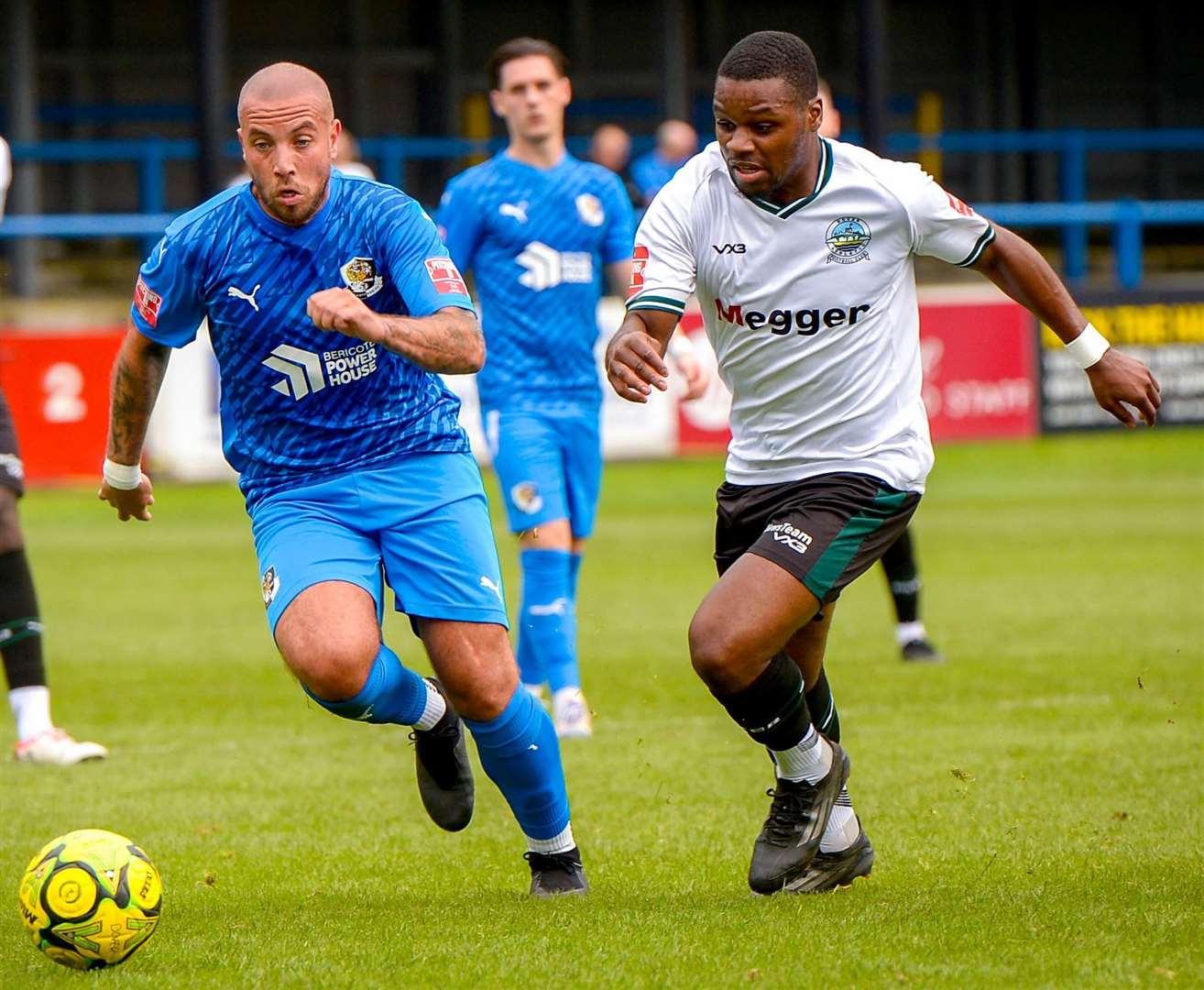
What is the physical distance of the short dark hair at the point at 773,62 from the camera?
505 centimetres

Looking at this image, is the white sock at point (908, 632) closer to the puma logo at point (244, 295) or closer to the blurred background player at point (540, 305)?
the blurred background player at point (540, 305)

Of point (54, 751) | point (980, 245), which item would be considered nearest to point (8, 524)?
point (54, 751)

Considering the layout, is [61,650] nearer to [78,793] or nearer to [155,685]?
[155,685]

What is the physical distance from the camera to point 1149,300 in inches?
742

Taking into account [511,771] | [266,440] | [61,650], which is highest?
[266,440]

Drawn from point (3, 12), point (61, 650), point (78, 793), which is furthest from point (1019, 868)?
point (3, 12)

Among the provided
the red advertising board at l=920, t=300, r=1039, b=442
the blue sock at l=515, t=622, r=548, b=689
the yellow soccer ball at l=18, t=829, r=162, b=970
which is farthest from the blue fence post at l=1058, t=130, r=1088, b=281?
the yellow soccer ball at l=18, t=829, r=162, b=970

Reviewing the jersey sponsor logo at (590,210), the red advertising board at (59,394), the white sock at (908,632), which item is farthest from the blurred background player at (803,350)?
the red advertising board at (59,394)

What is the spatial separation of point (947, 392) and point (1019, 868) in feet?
44.3

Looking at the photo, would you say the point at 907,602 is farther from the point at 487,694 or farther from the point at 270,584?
the point at 270,584

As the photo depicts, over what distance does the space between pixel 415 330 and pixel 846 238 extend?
1248 millimetres

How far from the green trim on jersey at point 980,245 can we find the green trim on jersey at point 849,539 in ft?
2.10

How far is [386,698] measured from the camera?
5207 mm

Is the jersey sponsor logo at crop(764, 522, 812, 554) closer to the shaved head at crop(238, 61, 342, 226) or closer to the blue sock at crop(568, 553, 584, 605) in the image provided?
the shaved head at crop(238, 61, 342, 226)
